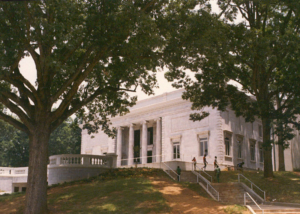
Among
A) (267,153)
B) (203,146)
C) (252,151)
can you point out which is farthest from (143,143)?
(267,153)

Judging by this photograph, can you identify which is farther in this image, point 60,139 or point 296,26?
point 60,139

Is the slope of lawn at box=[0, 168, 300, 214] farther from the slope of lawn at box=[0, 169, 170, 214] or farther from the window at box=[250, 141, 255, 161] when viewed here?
the window at box=[250, 141, 255, 161]

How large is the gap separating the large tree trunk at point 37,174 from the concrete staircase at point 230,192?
11412 mm

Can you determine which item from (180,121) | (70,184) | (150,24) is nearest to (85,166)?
(70,184)

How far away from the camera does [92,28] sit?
655 inches

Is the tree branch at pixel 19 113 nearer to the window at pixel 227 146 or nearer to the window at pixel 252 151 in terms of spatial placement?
the window at pixel 227 146

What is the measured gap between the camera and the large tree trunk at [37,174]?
50.8ft

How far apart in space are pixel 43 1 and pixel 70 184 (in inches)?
534

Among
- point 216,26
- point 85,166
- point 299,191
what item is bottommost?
point 299,191

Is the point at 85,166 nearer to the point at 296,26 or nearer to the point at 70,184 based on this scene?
the point at 70,184

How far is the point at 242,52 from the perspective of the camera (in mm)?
23391

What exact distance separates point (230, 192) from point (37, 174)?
12966mm

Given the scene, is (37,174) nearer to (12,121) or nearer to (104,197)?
(12,121)

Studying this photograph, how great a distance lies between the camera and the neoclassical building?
37.9 meters
